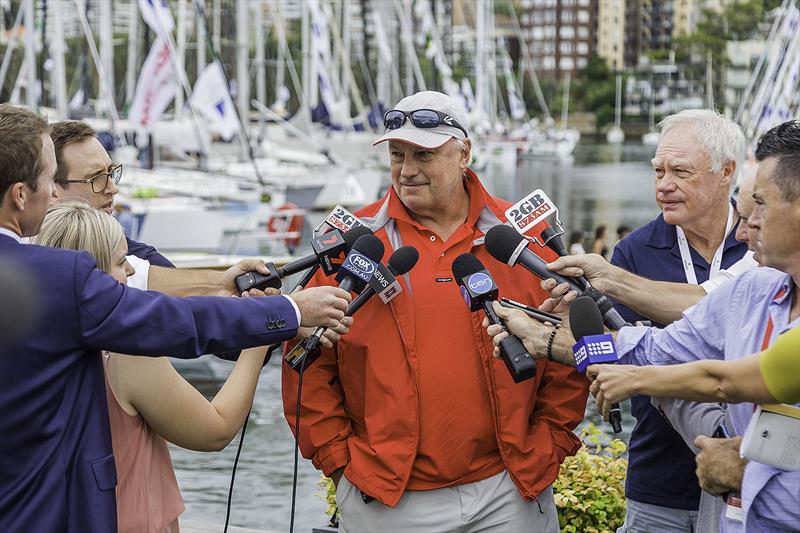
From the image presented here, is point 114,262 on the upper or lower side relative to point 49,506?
upper

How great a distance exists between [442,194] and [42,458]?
75.5 inches

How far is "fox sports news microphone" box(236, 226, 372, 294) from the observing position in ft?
14.2

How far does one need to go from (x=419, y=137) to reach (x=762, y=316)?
5.22ft

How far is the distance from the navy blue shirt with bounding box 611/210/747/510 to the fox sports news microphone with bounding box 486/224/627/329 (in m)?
0.68

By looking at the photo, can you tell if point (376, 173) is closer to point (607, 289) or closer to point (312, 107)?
point (312, 107)

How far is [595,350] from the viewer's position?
377 centimetres

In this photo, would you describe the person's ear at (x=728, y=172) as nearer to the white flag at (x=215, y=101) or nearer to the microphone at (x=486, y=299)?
the microphone at (x=486, y=299)

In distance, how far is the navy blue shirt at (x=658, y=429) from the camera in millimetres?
4770

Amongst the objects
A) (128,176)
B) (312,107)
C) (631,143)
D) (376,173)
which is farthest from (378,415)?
(631,143)

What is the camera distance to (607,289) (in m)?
4.43

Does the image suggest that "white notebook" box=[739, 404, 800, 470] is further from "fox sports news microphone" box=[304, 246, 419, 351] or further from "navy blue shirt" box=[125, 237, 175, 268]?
"navy blue shirt" box=[125, 237, 175, 268]

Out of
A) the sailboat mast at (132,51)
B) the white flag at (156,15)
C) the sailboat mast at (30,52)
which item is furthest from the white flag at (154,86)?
the sailboat mast at (132,51)

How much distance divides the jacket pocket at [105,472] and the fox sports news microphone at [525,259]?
1.53 meters

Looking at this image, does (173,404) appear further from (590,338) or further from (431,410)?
(590,338)
